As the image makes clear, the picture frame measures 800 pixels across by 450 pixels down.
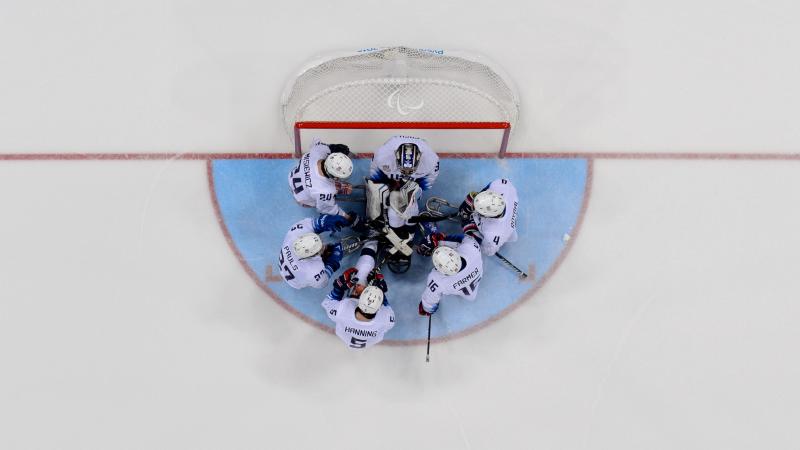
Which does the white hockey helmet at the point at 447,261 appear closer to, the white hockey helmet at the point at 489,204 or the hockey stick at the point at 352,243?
the white hockey helmet at the point at 489,204

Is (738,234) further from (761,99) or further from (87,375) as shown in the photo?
(87,375)

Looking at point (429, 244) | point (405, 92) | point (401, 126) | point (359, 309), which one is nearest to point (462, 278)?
point (429, 244)

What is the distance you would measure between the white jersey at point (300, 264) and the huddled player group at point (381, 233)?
11mm

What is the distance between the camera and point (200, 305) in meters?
8.03

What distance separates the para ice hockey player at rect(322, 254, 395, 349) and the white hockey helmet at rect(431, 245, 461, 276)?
27.3 inches

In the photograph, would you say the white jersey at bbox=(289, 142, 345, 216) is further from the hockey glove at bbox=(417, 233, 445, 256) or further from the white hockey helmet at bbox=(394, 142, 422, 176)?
the hockey glove at bbox=(417, 233, 445, 256)

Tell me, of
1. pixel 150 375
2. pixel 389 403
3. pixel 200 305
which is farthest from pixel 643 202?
pixel 150 375

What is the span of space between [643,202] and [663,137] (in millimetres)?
897

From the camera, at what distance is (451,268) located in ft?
22.2

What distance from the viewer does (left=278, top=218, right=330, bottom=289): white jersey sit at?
7070 mm

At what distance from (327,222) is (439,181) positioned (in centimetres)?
158

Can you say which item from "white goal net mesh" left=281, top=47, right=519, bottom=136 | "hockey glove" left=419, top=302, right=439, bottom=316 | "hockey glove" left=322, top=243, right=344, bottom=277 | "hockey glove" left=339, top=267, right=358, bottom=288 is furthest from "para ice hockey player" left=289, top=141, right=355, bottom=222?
"hockey glove" left=419, top=302, right=439, bottom=316

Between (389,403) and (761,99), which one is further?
(761,99)

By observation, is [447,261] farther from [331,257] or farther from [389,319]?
[331,257]
